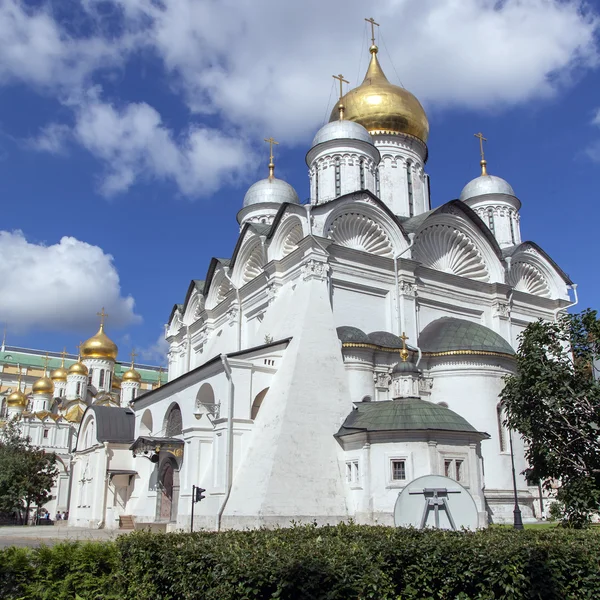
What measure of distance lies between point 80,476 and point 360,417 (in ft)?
50.6

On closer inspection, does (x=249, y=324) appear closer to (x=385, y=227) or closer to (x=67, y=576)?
(x=385, y=227)

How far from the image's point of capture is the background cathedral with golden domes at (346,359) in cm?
1789

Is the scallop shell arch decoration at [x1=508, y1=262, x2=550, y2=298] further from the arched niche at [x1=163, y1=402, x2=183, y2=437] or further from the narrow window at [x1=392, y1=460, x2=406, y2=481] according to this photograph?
the arched niche at [x1=163, y1=402, x2=183, y2=437]

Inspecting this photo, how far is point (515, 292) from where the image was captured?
89.8 feet

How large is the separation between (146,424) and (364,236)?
11298 mm

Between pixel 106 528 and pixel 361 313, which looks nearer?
pixel 361 313

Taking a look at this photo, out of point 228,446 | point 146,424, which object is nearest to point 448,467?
point 228,446

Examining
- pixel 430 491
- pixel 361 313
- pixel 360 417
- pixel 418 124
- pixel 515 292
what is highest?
pixel 418 124

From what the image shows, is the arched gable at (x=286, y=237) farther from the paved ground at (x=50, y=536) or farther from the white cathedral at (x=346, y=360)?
the paved ground at (x=50, y=536)

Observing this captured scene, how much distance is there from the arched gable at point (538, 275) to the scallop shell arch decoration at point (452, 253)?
2.55 meters

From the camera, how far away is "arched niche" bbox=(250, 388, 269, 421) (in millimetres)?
20294

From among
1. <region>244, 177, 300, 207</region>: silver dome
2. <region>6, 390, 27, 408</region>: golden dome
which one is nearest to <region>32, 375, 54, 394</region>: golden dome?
<region>6, 390, 27, 408</region>: golden dome

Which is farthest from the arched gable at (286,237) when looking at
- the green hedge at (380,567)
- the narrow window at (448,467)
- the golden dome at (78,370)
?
the golden dome at (78,370)

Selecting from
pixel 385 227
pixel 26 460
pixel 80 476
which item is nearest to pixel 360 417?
pixel 385 227
